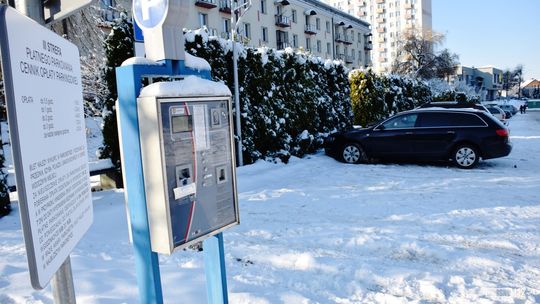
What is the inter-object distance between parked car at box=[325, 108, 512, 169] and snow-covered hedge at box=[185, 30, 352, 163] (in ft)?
4.71

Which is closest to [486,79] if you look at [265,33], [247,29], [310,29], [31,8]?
[310,29]

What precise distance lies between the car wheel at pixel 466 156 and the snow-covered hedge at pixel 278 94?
394 centimetres

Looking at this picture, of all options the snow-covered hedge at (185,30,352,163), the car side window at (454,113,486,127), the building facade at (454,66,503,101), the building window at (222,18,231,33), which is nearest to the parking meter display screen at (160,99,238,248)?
the snow-covered hedge at (185,30,352,163)

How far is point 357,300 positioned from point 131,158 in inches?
89.4

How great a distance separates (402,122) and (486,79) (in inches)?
4576

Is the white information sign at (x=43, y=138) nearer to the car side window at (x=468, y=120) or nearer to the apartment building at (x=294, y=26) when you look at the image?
the car side window at (x=468, y=120)

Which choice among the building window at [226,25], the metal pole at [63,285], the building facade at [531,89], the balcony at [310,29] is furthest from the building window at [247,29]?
the building facade at [531,89]

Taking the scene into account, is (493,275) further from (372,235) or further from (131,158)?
(131,158)

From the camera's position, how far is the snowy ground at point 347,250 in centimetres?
367

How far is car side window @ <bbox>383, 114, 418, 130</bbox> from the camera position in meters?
11.1

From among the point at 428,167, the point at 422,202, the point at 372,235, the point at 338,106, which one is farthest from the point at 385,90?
the point at 372,235

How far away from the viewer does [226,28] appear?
3903cm

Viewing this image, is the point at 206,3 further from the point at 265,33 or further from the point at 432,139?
the point at 432,139

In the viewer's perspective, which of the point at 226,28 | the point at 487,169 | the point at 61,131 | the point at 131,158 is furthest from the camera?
the point at 226,28
